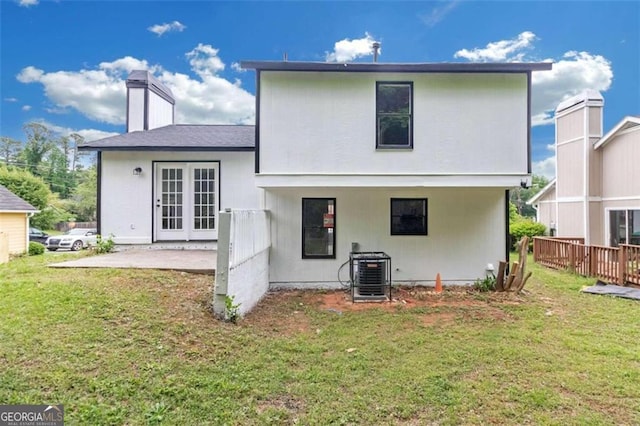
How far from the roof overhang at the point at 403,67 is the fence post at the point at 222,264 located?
397 centimetres

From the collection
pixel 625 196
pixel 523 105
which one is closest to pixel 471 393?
pixel 523 105

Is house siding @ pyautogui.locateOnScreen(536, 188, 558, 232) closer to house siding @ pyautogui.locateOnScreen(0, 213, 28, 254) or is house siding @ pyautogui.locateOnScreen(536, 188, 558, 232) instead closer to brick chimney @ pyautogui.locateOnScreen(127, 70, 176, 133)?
brick chimney @ pyautogui.locateOnScreen(127, 70, 176, 133)

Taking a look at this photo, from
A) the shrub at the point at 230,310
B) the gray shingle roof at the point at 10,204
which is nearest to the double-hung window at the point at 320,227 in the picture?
the shrub at the point at 230,310

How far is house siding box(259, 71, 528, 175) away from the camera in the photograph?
7.49 m

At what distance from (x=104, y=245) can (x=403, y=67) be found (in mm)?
9330

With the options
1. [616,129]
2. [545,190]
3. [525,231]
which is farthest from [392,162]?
[545,190]

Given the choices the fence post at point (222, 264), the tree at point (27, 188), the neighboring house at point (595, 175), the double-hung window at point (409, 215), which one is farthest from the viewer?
the tree at point (27, 188)

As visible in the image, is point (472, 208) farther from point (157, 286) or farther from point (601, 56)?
point (601, 56)

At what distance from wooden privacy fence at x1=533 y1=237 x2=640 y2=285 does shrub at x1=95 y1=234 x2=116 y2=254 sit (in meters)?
13.9

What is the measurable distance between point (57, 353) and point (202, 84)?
21.0 meters

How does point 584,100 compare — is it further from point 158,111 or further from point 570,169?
point 158,111

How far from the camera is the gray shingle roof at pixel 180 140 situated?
32.8 ft

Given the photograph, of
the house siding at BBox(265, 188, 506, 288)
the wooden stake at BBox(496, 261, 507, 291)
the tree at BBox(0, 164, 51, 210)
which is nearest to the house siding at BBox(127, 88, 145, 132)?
the house siding at BBox(265, 188, 506, 288)

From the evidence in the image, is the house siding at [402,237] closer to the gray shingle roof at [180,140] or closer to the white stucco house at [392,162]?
the white stucco house at [392,162]
